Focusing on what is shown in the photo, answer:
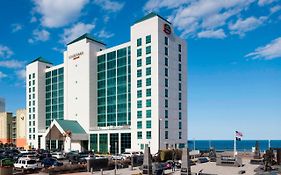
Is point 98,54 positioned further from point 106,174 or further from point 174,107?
point 106,174

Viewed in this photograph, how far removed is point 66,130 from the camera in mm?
88375

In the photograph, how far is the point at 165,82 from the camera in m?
79.3

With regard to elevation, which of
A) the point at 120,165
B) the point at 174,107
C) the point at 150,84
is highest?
the point at 150,84

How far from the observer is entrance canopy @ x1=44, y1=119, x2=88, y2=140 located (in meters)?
88.5

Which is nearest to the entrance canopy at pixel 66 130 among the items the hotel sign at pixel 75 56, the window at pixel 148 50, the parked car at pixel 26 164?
the hotel sign at pixel 75 56

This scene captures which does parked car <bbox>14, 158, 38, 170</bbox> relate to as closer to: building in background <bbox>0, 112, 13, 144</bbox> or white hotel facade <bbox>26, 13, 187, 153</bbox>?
white hotel facade <bbox>26, 13, 187, 153</bbox>

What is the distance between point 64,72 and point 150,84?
38.2 metres

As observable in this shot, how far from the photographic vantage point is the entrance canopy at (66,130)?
88.5m

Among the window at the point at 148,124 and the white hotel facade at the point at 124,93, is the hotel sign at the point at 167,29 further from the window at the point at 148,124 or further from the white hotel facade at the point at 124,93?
the window at the point at 148,124

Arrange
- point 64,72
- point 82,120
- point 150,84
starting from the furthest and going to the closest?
point 64,72, point 82,120, point 150,84

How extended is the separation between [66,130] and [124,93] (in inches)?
730

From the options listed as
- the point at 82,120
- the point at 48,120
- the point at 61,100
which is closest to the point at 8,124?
the point at 48,120

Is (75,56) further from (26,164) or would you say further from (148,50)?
(26,164)

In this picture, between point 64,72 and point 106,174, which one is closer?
point 106,174
